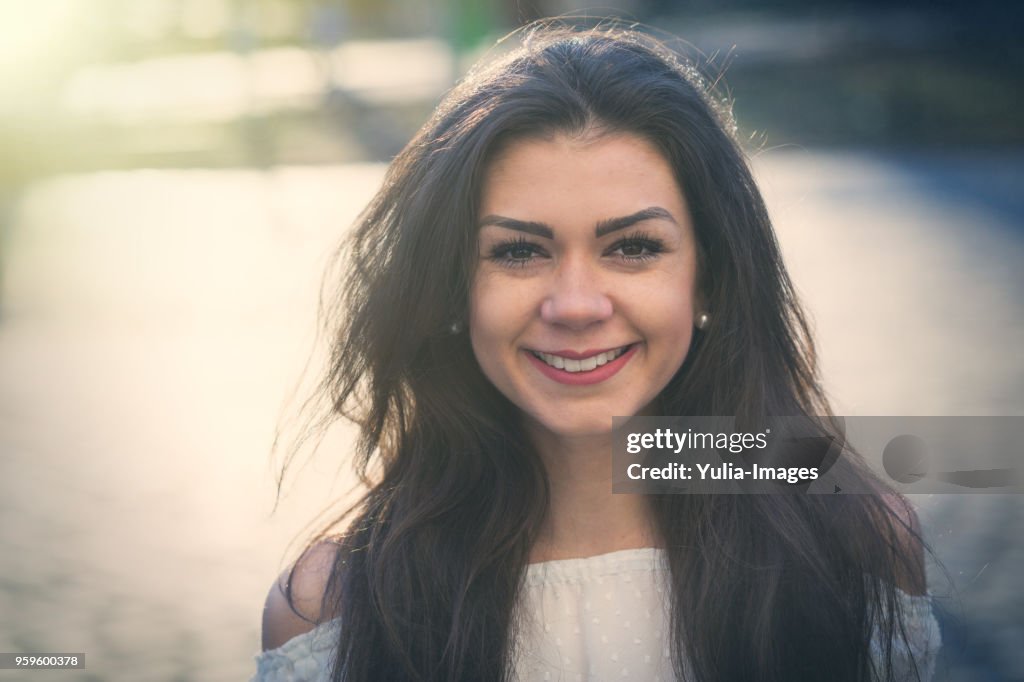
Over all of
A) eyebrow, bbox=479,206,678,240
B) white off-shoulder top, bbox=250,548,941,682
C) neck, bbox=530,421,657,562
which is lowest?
white off-shoulder top, bbox=250,548,941,682

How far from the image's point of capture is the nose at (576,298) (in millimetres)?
2244

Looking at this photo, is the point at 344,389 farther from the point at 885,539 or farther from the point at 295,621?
the point at 885,539

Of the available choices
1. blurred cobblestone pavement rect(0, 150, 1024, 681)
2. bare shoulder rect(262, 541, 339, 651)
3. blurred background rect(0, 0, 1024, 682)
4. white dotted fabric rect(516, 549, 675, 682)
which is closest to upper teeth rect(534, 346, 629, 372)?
white dotted fabric rect(516, 549, 675, 682)

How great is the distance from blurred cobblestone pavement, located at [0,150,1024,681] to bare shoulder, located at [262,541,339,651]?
54 cm

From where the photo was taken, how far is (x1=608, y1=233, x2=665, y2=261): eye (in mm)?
2316

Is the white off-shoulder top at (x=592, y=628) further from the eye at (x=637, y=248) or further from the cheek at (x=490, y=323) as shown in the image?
the eye at (x=637, y=248)

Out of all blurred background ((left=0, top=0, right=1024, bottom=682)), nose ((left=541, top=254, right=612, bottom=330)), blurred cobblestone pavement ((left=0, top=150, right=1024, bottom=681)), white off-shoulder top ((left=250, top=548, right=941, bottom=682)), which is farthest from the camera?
blurred background ((left=0, top=0, right=1024, bottom=682))

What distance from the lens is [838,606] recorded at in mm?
2336

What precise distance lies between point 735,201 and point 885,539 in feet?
2.31

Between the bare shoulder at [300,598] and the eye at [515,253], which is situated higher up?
the eye at [515,253]

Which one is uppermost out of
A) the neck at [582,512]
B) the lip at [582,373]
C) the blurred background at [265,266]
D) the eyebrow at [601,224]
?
the blurred background at [265,266]

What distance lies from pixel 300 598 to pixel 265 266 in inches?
342

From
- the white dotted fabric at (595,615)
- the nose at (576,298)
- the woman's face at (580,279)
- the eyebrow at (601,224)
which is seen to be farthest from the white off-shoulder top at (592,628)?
the eyebrow at (601,224)

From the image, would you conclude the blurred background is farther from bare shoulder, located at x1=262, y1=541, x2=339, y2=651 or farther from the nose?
the nose
